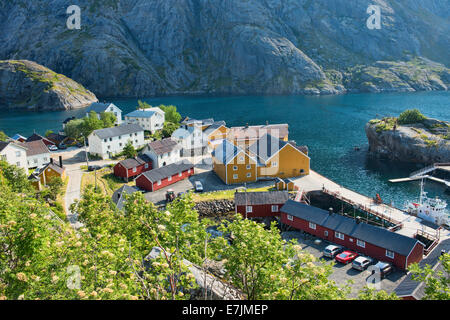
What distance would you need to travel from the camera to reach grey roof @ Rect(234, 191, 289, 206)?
148ft

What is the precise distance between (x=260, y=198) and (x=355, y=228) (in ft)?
41.3

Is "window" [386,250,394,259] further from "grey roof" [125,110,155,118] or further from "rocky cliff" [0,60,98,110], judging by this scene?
"rocky cliff" [0,60,98,110]

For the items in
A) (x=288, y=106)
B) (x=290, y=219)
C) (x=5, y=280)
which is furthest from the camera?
(x=288, y=106)

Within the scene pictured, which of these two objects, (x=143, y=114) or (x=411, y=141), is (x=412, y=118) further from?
(x=143, y=114)

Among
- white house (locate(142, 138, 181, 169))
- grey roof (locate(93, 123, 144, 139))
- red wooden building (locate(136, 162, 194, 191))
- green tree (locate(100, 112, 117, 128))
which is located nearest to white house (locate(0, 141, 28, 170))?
grey roof (locate(93, 123, 144, 139))

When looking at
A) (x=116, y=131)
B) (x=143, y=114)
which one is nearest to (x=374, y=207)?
(x=116, y=131)

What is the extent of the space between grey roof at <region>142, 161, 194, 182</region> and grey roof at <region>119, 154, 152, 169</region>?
477cm

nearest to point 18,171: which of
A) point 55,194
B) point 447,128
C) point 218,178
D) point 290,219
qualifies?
point 55,194
